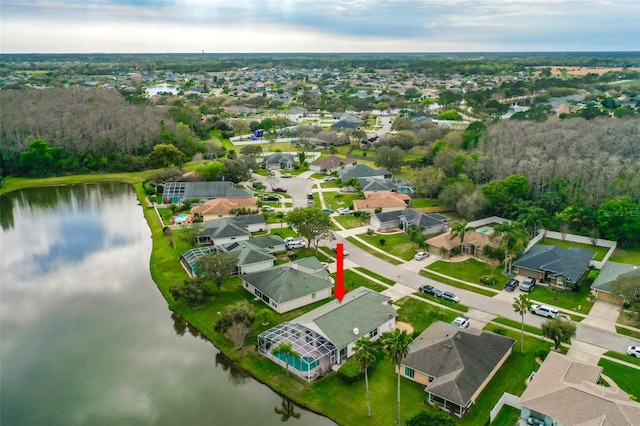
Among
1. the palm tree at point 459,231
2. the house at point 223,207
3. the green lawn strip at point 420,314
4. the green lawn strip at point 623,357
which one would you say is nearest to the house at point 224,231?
the house at point 223,207

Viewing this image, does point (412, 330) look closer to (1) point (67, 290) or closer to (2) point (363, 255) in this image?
(2) point (363, 255)

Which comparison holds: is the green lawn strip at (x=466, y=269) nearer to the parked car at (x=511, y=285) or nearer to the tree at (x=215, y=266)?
the parked car at (x=511, y=285)

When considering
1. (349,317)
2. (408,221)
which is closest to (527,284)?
(408,221)

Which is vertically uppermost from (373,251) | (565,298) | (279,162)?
(279,162)

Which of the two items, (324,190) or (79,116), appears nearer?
(324,190)

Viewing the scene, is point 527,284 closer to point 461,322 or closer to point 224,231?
point 461,322

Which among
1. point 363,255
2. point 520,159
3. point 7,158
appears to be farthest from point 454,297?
point 7,158
